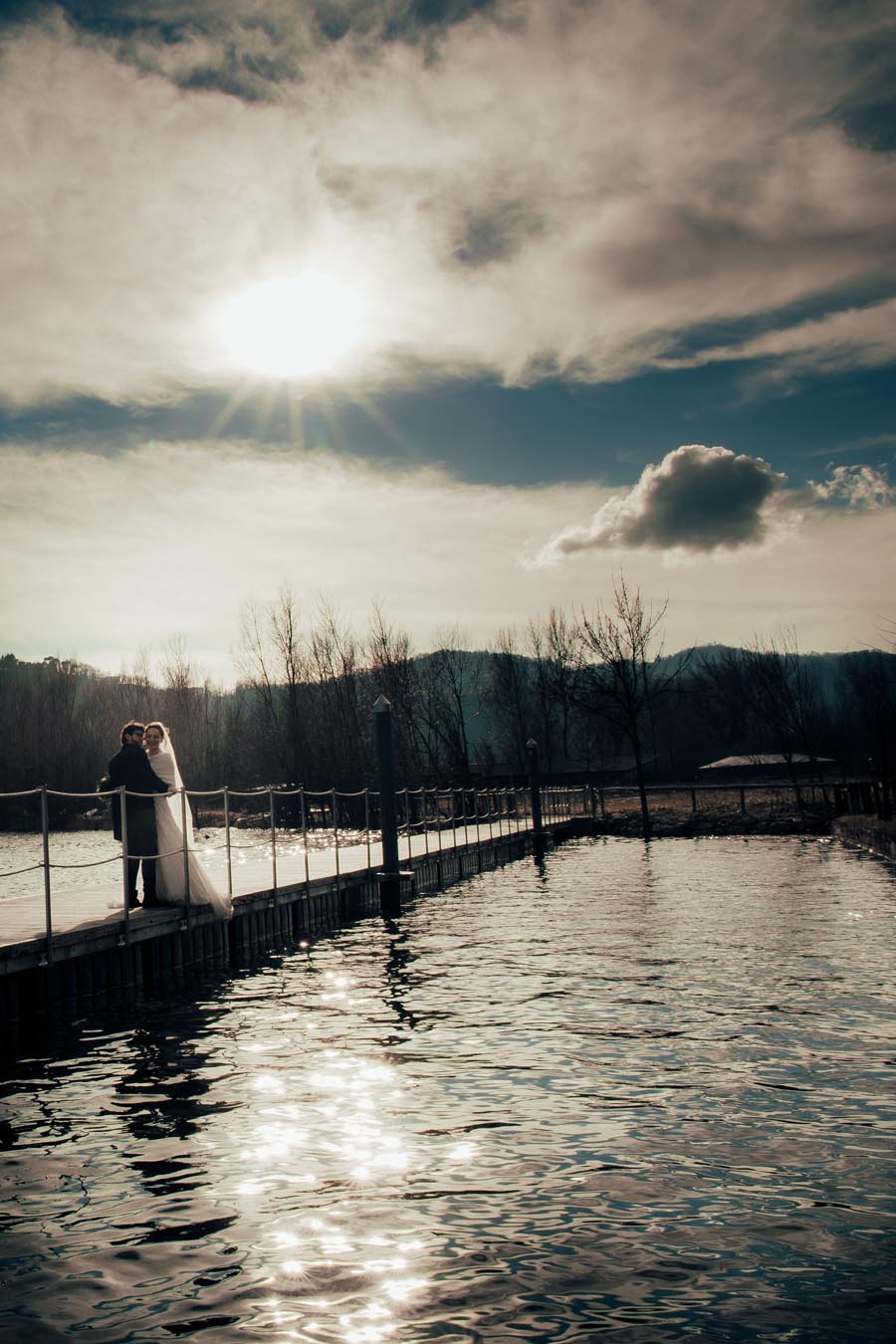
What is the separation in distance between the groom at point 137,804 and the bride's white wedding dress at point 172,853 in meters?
0.10

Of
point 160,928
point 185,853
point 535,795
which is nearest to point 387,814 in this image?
point 185,853

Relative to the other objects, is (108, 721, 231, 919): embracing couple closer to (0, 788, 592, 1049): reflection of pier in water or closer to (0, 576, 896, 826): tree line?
(0, 788, 592, 1049): reflection of pier in water

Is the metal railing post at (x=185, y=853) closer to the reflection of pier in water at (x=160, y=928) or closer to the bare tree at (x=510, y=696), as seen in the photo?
the reflection of pier in water at (x=160, y=928)

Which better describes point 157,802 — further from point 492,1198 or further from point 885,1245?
point 885,1245

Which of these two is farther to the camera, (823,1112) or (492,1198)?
(823,1112)

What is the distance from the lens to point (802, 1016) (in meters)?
10.6

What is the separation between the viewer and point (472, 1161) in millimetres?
6945

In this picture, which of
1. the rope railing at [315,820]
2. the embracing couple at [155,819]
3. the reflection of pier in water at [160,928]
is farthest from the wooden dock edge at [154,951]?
the embracing couple at [155,819]

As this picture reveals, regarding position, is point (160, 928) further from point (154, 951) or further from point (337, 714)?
point (337, 714)

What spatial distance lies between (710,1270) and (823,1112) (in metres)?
2.71

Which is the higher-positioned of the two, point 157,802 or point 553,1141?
point 157,802

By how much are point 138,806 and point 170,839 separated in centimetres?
55

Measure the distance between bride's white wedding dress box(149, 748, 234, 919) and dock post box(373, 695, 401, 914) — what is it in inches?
228

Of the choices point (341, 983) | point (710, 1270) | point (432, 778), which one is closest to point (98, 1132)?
point (710, 1270)
